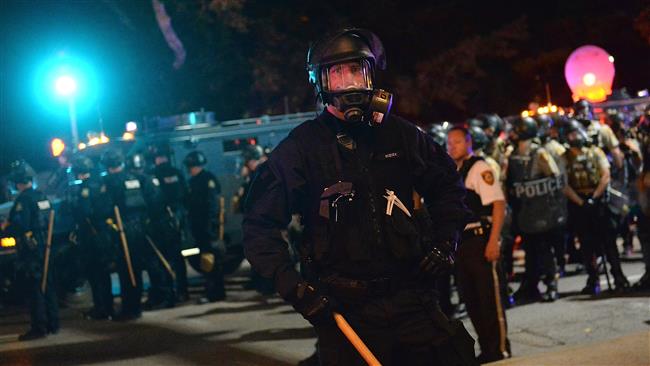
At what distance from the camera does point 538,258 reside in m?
10.6

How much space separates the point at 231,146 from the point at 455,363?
10.9 m

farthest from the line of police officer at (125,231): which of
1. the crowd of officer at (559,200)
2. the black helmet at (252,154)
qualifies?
the crowd of officer at (559,200)

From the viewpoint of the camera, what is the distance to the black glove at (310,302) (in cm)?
408

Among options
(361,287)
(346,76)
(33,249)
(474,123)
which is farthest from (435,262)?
(474,123)

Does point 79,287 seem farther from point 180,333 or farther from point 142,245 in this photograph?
point 180,333

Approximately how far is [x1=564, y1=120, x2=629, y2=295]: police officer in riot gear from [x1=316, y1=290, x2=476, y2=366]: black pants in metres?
6.85

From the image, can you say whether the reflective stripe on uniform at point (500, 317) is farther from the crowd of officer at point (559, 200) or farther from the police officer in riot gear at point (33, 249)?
the police officer in riot gear at point (33, 249)

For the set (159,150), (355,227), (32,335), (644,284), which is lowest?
(644,284)

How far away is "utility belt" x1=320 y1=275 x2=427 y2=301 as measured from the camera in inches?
165

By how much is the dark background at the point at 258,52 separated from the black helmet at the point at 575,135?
1643cm

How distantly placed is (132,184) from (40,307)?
5.81 feet

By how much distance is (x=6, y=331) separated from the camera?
11648mm

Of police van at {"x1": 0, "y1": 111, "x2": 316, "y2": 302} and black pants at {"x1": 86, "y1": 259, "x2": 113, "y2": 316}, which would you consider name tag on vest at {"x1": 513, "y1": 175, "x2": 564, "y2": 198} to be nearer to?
black pants at {"x1": 86, "y1": 259, "x2": 113, "y2": 316}

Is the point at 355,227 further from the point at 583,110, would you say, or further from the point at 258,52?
the point at 258,52
